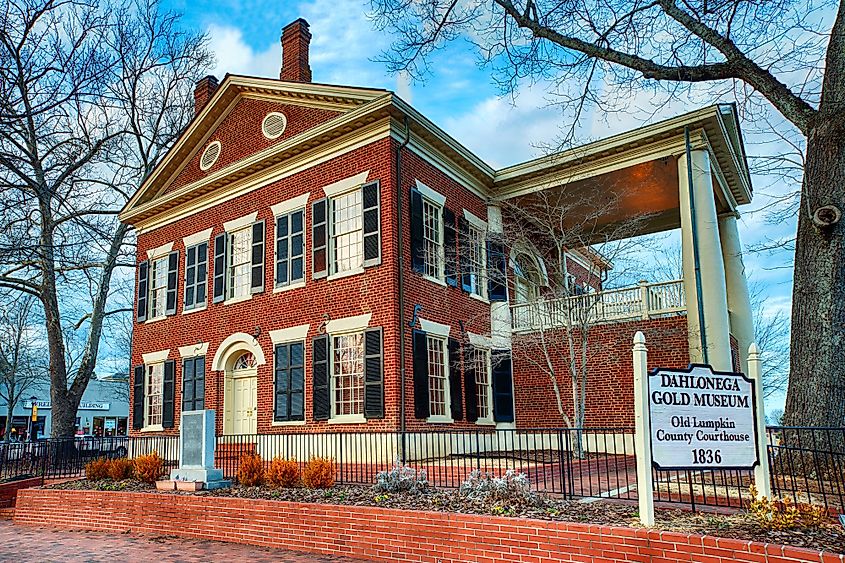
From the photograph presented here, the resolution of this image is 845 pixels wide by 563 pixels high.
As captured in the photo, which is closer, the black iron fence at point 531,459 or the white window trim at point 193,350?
the black iron fence at point 531,459

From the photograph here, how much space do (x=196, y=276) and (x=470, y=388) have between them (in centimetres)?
900

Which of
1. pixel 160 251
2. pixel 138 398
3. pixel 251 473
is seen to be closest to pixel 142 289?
pixel 160 251

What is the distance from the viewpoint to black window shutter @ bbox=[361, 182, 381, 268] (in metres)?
15.4

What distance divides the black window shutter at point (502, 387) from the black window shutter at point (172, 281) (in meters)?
9.99

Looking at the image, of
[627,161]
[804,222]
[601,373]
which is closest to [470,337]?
[601,373]

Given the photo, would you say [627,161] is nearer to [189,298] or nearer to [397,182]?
[397,182]

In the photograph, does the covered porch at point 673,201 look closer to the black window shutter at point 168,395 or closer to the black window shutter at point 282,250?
the black window shutter at point 282,250

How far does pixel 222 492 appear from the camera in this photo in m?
11.6

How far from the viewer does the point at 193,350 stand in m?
19.4

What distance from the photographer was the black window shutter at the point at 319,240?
16406 millimetres

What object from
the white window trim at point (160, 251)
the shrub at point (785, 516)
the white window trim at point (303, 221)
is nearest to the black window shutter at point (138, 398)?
the white window trim at point (160, 251)

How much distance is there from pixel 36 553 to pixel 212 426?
3.38 m

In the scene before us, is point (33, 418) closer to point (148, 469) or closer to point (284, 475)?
point (148, 469)

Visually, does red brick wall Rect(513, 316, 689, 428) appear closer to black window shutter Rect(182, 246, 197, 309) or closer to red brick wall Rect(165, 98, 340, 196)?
red brick wall Rect(165, 98, 340, 196)
